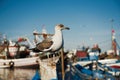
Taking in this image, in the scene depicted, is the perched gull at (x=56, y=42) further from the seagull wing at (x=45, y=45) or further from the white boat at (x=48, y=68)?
the white boat at (x=48, y=68)

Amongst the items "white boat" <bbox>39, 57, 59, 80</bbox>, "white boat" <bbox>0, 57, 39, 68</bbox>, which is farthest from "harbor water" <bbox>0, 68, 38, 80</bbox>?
"white boat" <bbox>39, 57, 59, 80</bbox>

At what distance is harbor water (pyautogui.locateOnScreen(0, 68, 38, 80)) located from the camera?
6160mm

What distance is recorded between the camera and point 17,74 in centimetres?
631

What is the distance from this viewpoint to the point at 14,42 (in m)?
7.14

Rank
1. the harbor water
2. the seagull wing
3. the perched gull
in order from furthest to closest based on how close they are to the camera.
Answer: the harbor water < the seagull wing < the perched gull

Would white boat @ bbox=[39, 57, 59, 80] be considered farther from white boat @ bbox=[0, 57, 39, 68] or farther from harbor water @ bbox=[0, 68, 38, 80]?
harbor water @ bbox=[0, 68, 38, 80]

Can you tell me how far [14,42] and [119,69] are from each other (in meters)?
3.93

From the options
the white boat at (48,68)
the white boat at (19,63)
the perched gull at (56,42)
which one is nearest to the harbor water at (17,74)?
the white boat at (19,63)

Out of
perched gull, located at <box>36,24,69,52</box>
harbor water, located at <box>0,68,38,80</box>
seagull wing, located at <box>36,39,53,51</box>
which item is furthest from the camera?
harbor water, located at <box>0,68,38,80</box>

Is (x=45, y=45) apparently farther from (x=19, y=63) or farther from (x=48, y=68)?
(x=19, y=63)

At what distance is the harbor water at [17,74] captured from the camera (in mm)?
6160

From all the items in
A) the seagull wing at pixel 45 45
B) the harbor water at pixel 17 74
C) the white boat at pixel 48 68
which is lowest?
the harbor water at pixel 17 74

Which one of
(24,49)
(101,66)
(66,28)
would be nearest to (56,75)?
(66,28)

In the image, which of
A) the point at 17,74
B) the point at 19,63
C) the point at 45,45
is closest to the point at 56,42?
the point at 45,45
